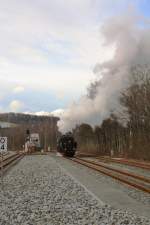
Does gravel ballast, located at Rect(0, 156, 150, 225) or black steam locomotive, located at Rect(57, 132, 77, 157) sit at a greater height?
black steam locomotive, located at Rect(57, 132, 77, 157)

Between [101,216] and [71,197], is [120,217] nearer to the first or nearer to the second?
[101,216]

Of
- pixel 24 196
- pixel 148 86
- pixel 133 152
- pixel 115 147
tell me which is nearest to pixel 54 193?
pixel 24 196

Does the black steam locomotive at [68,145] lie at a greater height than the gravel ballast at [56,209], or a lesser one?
greater

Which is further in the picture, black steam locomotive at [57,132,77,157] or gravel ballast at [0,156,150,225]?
black steam locomotive at [57,132,77,157]

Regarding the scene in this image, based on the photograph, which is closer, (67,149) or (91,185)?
(91,185)

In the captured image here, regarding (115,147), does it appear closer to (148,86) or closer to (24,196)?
(148,86)

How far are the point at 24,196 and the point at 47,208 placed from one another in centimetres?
312

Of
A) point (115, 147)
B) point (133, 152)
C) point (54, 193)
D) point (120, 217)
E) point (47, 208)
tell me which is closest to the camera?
point (120, 217)

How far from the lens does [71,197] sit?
15180 millimetres

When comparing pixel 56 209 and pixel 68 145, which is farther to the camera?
pixel 68 145

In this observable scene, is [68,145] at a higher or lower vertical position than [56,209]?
higher

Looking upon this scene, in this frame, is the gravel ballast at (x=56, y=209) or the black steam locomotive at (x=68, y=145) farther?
the black steam locomotive at (x=68, y=145)

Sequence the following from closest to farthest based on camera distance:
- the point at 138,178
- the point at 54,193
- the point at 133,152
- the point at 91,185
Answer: the point at 54,193 < the point at 91,185 < the point at 138,178 < the point at 133,152

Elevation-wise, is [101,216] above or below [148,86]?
below
